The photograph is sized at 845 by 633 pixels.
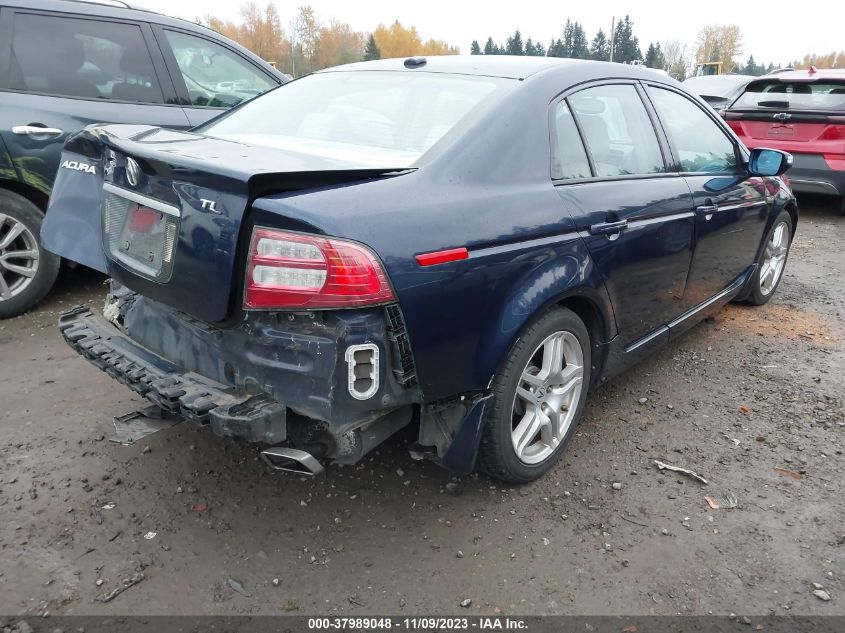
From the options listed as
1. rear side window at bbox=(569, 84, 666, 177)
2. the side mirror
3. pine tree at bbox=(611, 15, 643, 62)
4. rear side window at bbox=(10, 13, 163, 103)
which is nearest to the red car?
the side mirror

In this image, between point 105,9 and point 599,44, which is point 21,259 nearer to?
point 105,9

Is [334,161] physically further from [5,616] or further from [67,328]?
[5,616]

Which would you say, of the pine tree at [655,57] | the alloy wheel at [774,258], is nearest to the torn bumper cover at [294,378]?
the alloy wheel at [774,258]

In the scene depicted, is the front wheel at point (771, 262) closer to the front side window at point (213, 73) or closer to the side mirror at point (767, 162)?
the side mirror at point (767, 162)

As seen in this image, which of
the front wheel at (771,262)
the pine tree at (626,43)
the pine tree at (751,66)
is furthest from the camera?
the pine tree at (751,66)

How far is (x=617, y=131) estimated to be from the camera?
310 centimetres

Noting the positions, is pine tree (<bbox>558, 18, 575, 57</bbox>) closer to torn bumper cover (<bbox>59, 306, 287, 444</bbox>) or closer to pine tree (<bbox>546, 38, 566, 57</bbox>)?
pine tree (<bbox>546, 38, 566, 57</bbox>)

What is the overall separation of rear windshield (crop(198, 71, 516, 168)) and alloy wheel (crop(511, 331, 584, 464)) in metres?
0.95

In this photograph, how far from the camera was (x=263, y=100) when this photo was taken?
10.8 ft

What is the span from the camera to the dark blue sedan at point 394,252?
201cm

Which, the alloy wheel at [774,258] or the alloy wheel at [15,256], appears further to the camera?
the alloy wheel at [774,258]

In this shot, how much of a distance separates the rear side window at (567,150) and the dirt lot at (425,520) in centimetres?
127

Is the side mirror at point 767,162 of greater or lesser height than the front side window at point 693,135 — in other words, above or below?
below

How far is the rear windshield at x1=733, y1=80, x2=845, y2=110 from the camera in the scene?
25.3ft
